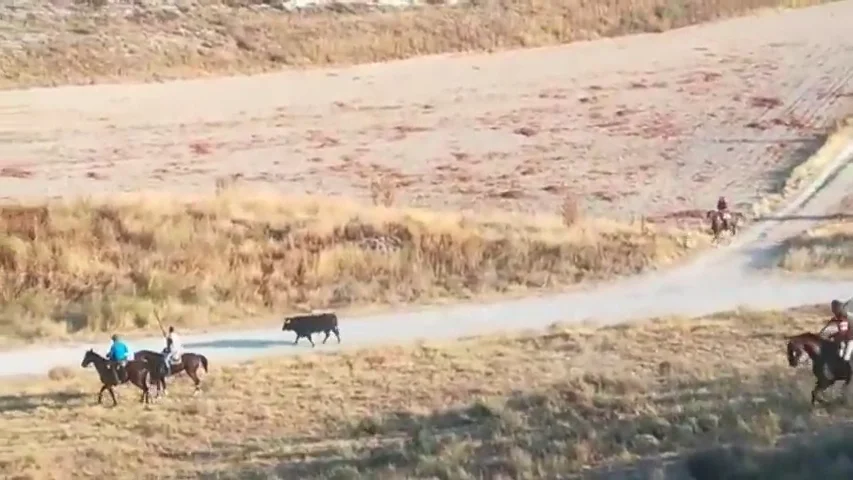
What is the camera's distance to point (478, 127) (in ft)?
113

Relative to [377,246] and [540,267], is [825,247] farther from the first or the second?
[377,246]

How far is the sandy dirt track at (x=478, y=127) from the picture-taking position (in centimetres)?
2969

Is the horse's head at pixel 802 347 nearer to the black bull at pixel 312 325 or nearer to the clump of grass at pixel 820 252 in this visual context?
the black bull at pixel 312 325

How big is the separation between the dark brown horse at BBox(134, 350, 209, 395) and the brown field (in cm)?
23

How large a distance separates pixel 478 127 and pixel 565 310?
1425cm

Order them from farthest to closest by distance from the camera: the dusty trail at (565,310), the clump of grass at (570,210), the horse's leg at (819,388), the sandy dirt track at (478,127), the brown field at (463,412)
→ the sandy dirt track at (478,127), the clump of grass at (570,210), the dusty trail at (565,310), the horse's leg at (819,388), the brown field at (463,412)

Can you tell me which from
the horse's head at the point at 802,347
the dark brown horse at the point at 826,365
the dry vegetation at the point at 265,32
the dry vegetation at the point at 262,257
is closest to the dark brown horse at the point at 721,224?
the dry vegetation at the point at 262,257

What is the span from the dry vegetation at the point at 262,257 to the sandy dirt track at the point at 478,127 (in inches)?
143

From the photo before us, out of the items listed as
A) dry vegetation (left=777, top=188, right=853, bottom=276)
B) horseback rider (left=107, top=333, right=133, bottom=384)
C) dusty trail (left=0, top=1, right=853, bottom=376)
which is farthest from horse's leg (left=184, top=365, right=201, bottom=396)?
dry vegetation (left=777, top=188, right=853, bottom=276)

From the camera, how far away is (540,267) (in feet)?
74.6

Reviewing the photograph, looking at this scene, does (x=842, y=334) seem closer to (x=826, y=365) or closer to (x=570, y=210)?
(x=826, y=365)

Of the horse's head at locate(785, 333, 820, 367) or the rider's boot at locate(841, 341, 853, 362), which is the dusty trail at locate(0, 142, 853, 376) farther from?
the rider's boot at locate(841, 341, 853, 362)

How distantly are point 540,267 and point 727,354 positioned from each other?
5.95 metres

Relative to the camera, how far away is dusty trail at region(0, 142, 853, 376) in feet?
62.7
